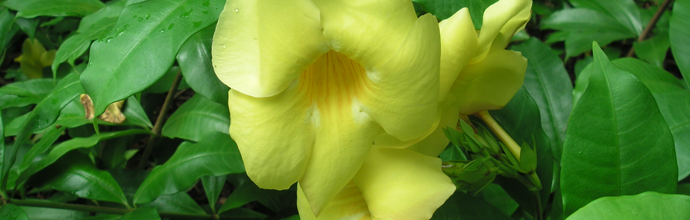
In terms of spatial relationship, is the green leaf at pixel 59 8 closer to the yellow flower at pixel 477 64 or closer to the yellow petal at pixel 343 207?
the yellow petal at pixel 343 207

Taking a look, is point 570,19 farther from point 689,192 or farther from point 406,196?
point 406,196

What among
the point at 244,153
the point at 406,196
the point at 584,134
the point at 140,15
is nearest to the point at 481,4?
the point at 584,134

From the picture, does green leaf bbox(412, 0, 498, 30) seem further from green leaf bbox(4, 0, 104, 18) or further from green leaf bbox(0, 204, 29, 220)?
green leaf bbox(4, 0, 104, 18)

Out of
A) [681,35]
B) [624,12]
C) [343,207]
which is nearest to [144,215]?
[343,207]

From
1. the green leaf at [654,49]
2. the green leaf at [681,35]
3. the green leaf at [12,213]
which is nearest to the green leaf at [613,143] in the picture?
the green leaf at [681,35]

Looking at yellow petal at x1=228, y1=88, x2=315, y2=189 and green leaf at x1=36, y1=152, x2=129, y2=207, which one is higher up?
yellow petal at x1=228, y1=88, x2=315, y2=189

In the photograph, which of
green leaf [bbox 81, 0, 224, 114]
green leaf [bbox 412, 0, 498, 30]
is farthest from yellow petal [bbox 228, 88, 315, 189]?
green leaf [bbox 412, 0, 498, 30]
